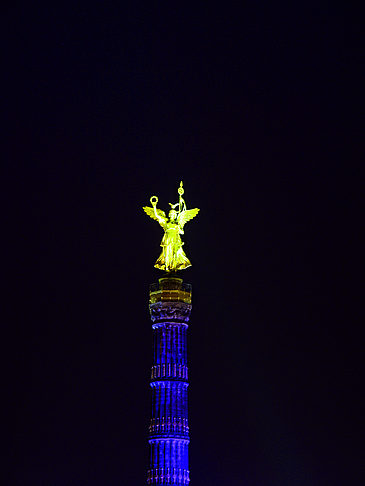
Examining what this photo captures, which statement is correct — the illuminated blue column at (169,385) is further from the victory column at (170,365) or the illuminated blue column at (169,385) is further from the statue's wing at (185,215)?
the statue's wing at (185,215)

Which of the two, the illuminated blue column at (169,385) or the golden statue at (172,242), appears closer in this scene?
the illuminated blue column at (169,385)

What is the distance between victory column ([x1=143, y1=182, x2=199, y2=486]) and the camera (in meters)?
65.6

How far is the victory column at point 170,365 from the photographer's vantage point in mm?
65625

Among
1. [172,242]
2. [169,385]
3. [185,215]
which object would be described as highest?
[185,215]

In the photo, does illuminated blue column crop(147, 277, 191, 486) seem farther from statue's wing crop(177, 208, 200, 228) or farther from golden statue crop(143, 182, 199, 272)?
statue's wing crop(177, 208, 200, 228)

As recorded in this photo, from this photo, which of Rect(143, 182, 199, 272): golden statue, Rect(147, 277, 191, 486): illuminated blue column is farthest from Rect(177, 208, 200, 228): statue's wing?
Rect(147, 277, 191, 486): illuminated blue column

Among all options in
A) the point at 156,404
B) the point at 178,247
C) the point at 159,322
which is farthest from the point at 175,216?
the point at 156,404

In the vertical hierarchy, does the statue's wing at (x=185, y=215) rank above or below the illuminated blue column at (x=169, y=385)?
above

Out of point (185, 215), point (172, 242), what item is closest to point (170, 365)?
point (172, 242)

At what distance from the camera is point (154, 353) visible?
2704 inches

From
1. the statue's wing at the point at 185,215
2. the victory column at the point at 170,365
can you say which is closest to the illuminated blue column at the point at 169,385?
the victory column at the point at 170,365

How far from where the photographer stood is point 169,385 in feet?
221

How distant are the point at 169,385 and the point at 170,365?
1.31m

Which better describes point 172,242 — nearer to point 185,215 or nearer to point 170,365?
point 185,215
